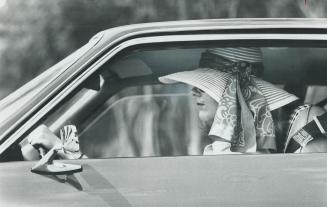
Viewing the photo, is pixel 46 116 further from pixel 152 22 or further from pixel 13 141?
pixel 152 22

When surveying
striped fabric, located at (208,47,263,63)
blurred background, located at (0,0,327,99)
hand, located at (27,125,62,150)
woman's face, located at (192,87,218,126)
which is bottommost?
hand, located at (27,125,62,150)

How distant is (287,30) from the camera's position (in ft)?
9.33

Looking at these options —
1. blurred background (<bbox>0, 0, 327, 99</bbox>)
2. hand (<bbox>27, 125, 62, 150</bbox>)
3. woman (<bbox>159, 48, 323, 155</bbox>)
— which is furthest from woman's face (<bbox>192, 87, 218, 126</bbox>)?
hand (<bbox>27, 125, 62, 150</bbox>)

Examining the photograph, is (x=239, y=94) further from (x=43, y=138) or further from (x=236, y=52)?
(x=43, y=138)

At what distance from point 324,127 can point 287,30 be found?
452 millimetres

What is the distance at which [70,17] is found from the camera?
3.32m

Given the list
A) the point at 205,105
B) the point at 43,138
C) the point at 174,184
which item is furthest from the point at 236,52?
the point at 43,138

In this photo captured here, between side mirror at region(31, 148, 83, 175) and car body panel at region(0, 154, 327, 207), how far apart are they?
0.13ft

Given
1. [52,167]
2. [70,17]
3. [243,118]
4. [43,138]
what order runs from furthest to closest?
[70,17], [243,118], [43,138], [52,167]

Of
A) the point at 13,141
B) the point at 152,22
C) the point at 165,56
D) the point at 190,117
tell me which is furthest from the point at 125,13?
the point at 13,141

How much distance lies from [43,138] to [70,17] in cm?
87

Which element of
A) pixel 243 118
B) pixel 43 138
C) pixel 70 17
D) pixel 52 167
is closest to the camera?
pixel 52 167

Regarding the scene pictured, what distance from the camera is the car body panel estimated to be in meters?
2.57

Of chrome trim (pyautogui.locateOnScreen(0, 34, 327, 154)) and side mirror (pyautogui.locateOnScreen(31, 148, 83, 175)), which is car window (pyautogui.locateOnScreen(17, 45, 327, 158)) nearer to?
chrome trim (pyautogui.locateOnScreen(0, 34, 327, 154))
